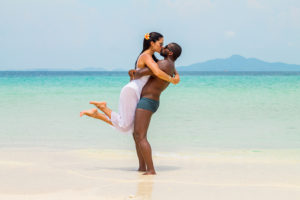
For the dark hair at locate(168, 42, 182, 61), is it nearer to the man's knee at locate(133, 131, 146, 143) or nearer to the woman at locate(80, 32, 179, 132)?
the woman at locate(80, 32, 179, 132)

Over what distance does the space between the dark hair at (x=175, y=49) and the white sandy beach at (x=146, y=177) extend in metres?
1.30

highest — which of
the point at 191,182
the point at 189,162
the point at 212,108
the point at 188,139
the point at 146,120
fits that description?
the point at 146,120

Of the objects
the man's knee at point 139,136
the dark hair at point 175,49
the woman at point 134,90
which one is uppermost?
the dark hair at point 175,49

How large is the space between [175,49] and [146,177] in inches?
54.9

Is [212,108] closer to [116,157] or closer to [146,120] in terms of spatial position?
[116,157]

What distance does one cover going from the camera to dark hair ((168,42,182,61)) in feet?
16.8

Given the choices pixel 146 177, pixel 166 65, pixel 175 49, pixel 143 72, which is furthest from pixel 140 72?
pixel 146 177

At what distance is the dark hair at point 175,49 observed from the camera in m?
5.11

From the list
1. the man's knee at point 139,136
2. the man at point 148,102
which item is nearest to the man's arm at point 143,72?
the man at point 148,102

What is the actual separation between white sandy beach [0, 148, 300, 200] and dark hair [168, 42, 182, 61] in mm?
1302

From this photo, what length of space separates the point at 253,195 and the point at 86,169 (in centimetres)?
209

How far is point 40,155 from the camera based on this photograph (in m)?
6.62

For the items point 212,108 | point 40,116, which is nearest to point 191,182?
point 40,116

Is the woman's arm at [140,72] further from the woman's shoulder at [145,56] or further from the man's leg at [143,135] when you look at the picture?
the man's leg at [143,135]
